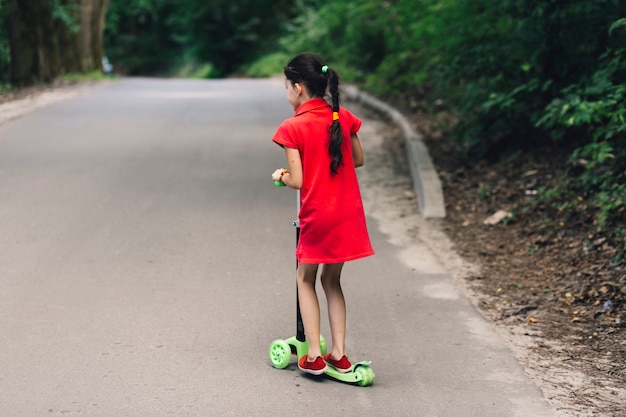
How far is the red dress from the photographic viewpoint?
510cm

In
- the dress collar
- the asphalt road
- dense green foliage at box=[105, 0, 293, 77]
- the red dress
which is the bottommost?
dense green foliage at box=[105, 0, 293, 77]

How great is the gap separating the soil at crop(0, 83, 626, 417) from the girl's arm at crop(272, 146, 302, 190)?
1849 mm

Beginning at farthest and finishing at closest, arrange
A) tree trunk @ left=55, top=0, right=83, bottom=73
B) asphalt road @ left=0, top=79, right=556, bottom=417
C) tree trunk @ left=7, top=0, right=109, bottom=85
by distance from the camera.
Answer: tree trunk @ left=55, top=0, right=83, bottom=73, tree trunk @ left=7, top=0, right=109, bottom=85, asphalt road @ left=0, top=79, right=556, bottom=417

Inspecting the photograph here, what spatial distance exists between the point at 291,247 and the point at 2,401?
3.93 meters

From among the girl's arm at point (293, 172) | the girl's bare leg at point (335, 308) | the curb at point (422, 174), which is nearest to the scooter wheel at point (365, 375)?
the girl's bare leg at point (335, 308)

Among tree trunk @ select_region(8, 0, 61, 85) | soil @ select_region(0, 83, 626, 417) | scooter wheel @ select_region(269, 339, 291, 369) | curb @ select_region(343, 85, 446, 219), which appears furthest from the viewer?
tree trunk @ select_region(8, 0, 61, 85)

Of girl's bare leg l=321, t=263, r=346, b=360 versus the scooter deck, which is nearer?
the scooter deck

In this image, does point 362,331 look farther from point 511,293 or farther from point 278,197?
point 278,197

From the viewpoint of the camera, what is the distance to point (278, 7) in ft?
153

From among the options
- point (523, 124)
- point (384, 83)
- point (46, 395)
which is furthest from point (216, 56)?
point (46, 395)

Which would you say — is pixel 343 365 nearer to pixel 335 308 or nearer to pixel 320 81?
pixel 335 308

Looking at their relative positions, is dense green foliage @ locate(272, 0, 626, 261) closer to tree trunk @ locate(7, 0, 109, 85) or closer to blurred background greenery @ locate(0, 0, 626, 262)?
blurred background greenery @ locate(0, 0, 626, 262)

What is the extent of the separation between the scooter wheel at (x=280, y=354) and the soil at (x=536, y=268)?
4.81ft

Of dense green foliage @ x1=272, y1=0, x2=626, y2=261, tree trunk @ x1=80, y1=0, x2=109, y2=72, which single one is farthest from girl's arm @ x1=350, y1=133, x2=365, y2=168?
tree trunk @ x1=80, y1=0, x2=109, y2=72
